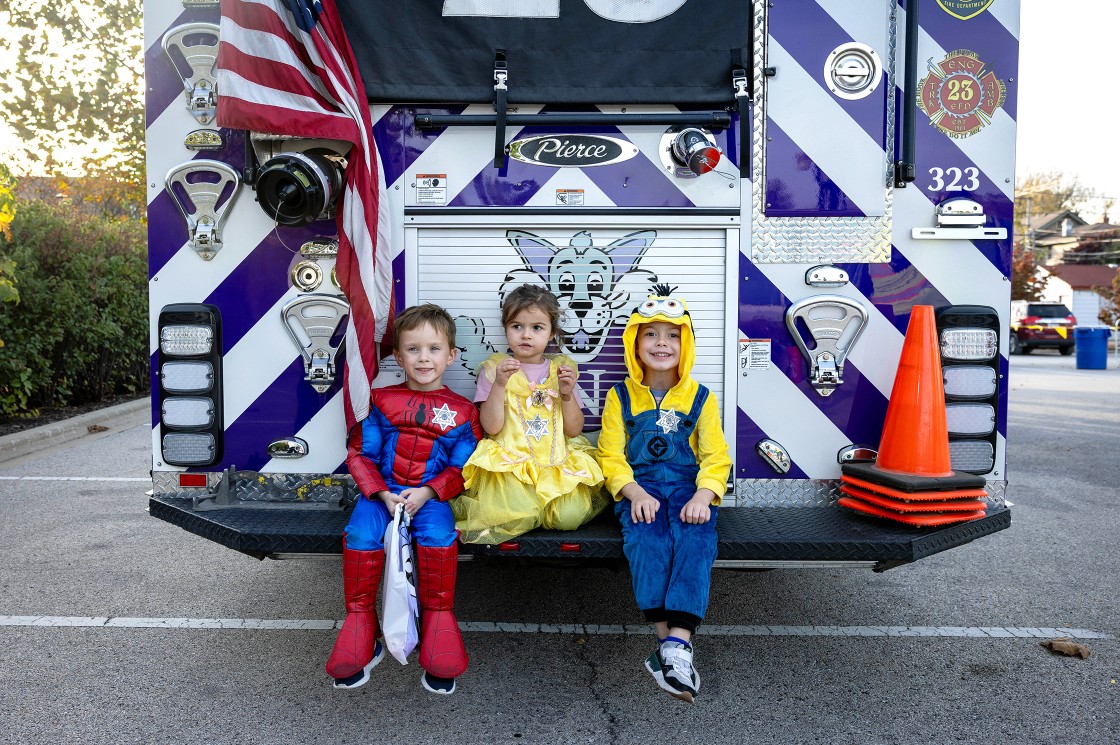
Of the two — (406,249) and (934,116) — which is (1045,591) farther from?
(406,249)

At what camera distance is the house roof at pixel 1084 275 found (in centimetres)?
4769

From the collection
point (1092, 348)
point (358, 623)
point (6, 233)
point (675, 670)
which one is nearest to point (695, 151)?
point (675, 670)

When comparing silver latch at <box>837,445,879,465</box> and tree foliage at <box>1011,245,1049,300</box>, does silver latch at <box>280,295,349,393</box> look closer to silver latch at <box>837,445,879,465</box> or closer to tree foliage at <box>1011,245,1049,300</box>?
silver latch at <box>837,445,879,465</box>

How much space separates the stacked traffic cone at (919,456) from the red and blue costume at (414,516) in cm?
149

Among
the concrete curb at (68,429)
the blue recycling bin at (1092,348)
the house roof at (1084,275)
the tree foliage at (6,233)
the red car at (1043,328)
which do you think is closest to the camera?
Answer: the tree foliage at (6,233)

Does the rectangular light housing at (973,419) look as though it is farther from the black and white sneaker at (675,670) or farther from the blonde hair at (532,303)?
the blonde hair at (532,303)

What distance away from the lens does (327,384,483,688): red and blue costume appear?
277cm

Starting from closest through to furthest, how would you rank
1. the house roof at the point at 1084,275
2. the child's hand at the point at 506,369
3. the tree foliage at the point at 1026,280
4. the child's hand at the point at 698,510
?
Answer: the child's hand at the point at 698,510 < the child's hand at the point at 506,369 < the tree foliage at the point at 1026,280 < the house roof at the point at 1084,275

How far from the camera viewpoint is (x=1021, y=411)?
11477mm

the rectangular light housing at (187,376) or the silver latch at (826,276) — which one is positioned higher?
the silver latch at (826,276)

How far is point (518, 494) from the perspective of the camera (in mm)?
2932

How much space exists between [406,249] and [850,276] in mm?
1705

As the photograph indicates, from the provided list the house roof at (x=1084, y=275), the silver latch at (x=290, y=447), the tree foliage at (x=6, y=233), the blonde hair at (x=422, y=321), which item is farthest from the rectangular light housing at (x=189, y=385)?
the house roof at (x=1084, y=275)

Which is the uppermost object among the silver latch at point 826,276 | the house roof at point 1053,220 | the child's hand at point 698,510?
the house roof at point 1053,220
